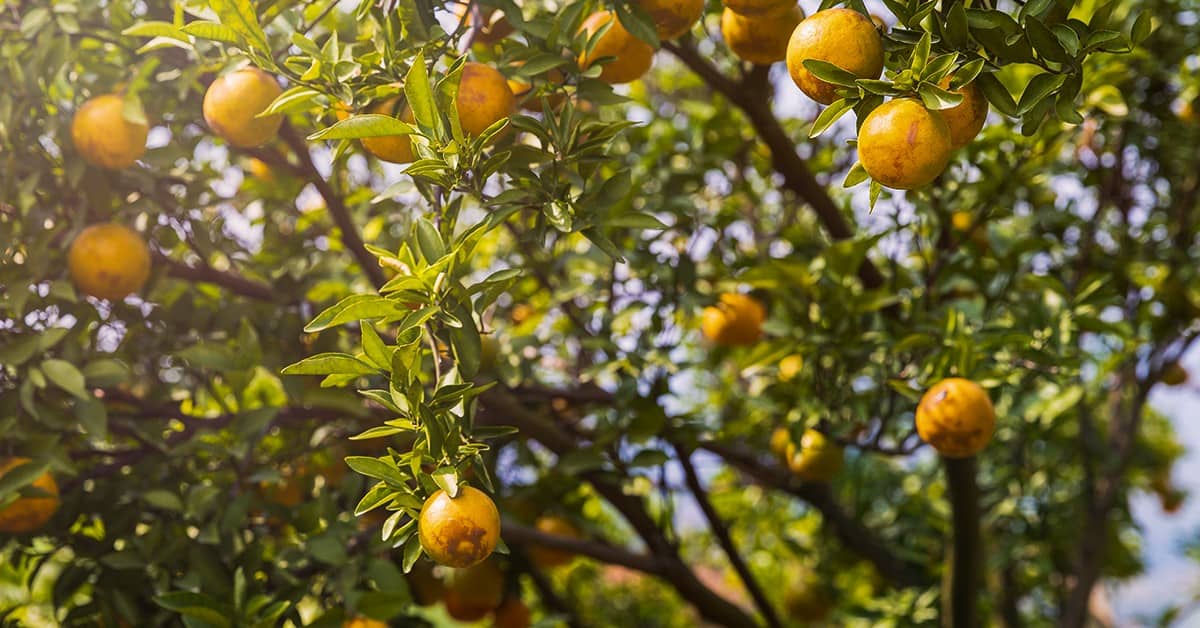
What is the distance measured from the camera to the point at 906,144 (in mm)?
846

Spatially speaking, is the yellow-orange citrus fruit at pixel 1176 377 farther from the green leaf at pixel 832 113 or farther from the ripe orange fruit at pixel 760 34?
the green leaf at pixel 832 113

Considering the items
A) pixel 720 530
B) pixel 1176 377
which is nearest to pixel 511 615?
pixel 720 530

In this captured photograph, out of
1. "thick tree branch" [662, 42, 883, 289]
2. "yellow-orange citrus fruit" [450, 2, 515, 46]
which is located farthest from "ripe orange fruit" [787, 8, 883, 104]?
"thick tree branch" [662, 42, 883, 289]

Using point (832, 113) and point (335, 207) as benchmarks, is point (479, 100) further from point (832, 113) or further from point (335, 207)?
point (335, 207)

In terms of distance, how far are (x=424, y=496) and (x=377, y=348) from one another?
15 cm

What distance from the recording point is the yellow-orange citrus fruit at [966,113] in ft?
3.03

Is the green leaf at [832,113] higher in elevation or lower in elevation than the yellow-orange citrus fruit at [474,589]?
lower

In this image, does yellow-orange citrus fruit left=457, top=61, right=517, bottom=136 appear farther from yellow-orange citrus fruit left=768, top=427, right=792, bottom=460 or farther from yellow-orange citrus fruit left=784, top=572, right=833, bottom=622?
yellow-orange citrus fruit left=784, top=572, right=833, bottom=622

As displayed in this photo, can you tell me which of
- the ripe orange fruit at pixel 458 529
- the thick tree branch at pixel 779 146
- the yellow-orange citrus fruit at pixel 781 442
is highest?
the thick tree branch at pixel 779 146

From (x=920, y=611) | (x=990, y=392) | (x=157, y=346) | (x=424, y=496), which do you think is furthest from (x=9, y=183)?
(x=920, y=611)

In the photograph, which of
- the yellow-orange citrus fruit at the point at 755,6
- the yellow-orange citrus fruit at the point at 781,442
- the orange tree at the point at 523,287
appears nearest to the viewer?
the orange tree at the point at 523,287

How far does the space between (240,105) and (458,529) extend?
62 cm

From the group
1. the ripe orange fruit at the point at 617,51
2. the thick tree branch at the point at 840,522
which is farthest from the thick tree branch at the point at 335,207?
the thick tree branch at the point at 840,522

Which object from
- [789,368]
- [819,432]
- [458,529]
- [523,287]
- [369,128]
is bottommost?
[458,529]
